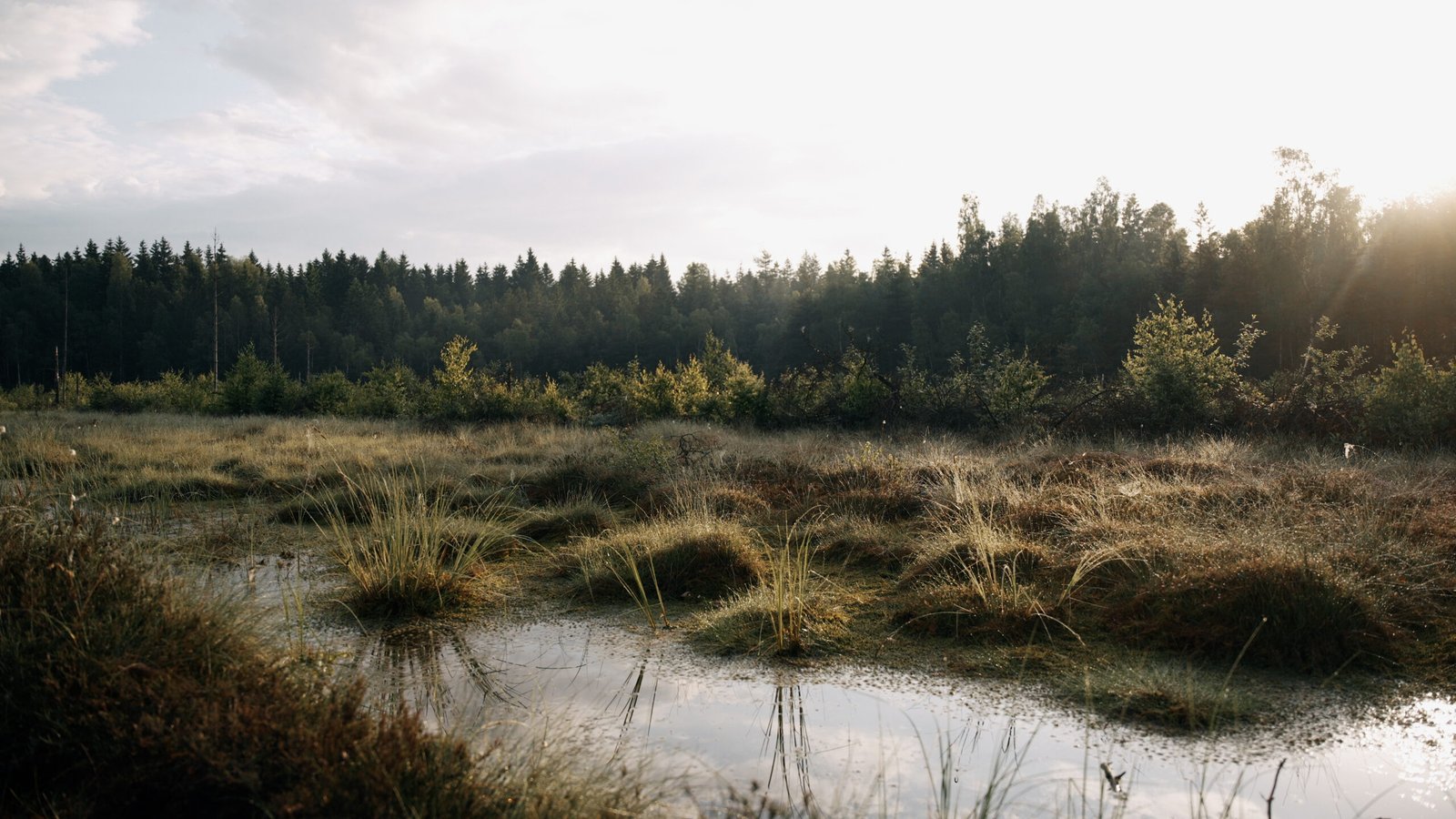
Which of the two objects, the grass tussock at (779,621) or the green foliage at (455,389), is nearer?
the grass tussock at (779,621)

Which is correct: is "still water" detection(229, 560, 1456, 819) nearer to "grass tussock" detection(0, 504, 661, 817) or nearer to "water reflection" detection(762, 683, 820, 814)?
"water reflection" detection(762, 683, 820, 814)

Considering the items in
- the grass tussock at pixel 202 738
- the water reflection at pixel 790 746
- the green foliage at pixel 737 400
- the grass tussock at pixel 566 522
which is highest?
the green foliage at pixel 737 400

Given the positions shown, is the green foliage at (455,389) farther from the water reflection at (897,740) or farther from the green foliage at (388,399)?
the water reflection at (897,740)

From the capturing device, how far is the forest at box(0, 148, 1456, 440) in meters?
35.7

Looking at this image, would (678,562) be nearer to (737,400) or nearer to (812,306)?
(737,400)

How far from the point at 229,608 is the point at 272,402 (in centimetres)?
2707

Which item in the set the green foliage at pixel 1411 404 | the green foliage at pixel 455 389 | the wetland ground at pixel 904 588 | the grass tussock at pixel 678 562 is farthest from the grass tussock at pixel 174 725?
the green foliage at pixel 455 389

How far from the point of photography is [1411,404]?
39.2 ft

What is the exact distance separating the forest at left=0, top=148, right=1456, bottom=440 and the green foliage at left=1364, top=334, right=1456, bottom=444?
528 millimetres

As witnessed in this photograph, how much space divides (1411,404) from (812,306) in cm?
6196

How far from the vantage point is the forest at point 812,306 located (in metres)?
35.7

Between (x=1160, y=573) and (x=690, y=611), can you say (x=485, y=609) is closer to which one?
(x=690, y=611)

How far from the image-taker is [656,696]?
13.4 feet

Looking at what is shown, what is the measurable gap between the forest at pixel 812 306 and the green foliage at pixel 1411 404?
1.73ft
